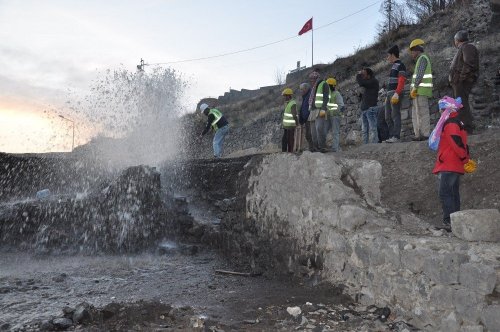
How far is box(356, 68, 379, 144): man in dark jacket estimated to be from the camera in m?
8.45

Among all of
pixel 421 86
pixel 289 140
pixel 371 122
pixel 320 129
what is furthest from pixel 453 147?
pixel 289 140

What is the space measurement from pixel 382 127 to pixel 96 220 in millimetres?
5803

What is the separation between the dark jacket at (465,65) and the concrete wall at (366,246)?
9.30 feet

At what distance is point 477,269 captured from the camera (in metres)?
2.76

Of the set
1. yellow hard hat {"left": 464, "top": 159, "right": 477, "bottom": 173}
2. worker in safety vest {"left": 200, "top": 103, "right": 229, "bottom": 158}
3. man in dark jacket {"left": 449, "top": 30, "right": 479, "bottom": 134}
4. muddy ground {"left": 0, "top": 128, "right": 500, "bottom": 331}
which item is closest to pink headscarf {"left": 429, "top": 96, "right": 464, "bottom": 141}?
yellow hard hat {"left": 464, "top": 159, "right": 477, "bottom": 173}

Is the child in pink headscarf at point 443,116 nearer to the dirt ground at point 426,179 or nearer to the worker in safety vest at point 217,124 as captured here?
the dirt ground at point 426,179

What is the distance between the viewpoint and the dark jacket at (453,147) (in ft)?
13.8

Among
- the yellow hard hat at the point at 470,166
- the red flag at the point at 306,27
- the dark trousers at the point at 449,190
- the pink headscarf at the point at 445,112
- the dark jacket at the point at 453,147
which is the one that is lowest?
the dark trousers at the point at 449,190

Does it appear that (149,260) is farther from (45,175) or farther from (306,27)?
(306,27)

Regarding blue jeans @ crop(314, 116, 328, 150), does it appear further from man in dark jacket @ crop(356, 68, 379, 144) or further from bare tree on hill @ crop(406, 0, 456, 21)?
bare tree on hill @ crop(406, 0, 456, 21)

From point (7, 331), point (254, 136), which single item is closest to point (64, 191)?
point (7, 331)

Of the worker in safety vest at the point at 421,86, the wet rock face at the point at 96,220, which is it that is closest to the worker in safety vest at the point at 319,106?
the worker in safety vest at the point at 421,86

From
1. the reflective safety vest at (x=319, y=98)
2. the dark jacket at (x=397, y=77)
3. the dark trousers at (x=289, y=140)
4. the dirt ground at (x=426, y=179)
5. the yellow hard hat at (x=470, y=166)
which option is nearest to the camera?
the yellow hard hat at (x=470, y=166)

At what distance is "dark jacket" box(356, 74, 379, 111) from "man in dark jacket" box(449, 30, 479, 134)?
2057 mm
